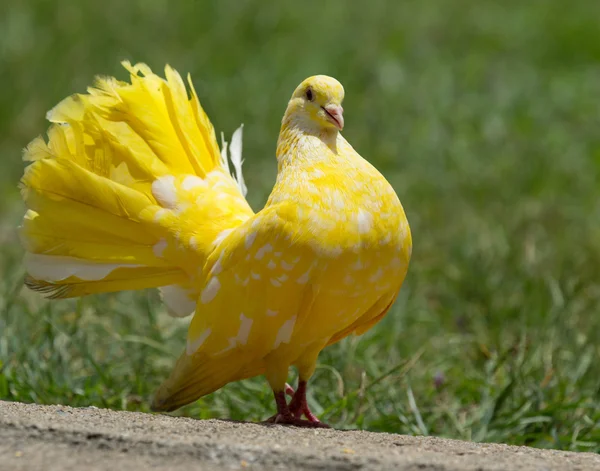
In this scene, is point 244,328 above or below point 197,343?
above

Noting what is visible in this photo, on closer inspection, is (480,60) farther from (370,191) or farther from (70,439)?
(70,439)

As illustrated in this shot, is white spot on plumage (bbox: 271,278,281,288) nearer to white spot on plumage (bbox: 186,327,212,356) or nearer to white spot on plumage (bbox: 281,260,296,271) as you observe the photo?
white spot on plumage (bbox: 281,260,296,271)

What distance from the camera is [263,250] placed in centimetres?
350

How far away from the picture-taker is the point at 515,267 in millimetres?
6301

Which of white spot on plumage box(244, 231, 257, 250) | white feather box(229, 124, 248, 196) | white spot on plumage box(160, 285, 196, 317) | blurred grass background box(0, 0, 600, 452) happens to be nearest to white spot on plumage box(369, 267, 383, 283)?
white spot on plumage box(244, 231, 257, 250)

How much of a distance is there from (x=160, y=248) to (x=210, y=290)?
356mm

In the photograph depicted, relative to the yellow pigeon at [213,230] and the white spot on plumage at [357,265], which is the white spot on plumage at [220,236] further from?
the white spot on plumage at [357,265]

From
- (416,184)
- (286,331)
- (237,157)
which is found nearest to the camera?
(286,331)

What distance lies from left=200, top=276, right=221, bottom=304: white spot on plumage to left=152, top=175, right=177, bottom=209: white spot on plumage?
16.5 inches

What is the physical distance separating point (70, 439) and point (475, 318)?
3.22m

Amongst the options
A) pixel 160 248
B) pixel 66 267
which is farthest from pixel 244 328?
pixel 66 267

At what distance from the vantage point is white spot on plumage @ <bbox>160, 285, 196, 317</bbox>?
4.09 meters

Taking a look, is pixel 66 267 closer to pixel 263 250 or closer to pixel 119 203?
pixel 119 203

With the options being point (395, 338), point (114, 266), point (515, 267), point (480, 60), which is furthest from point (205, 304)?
point (480, 60)
